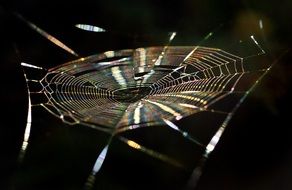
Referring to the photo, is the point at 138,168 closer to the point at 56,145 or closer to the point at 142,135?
the point at 142,135

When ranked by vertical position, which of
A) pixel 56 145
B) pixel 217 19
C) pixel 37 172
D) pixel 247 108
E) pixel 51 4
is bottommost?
pixel 37 172

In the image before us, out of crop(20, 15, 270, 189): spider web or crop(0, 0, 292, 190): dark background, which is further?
crop(0, 0, 292, 190): dark background

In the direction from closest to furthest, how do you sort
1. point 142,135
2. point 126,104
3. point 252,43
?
point 126,104, point 252,43, point 142,135

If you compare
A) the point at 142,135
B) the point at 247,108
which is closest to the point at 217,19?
the point at 247,108

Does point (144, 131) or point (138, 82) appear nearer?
point (138, 82)

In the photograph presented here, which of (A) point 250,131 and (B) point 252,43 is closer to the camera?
(B) point 252,43

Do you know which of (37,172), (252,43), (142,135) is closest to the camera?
(37,172)

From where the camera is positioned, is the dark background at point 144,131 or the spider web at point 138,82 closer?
the spider web at point 138,82

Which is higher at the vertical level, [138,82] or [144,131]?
[138,82]
